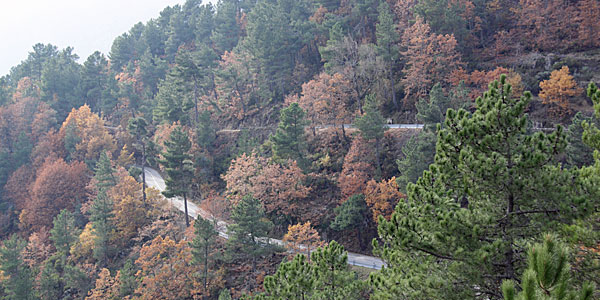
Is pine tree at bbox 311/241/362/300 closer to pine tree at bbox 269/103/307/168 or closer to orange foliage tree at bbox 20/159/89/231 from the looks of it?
pine tree at bbox 269/103/307/168

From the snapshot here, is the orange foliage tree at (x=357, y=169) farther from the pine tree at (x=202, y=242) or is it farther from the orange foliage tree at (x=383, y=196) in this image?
the pine tree at (x=202, y=242)

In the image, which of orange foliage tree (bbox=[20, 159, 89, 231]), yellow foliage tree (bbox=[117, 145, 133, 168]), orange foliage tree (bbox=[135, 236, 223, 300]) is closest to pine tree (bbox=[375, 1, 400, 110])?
orange foliage tree (bbox=[135, 236, 223, 300])

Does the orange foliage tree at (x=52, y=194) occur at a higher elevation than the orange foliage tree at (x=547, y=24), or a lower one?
lower

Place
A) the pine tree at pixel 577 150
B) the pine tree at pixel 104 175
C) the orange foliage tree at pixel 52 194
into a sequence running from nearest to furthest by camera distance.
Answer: the pine tree at pixel 577 150 < the pine tree at pixel 104 175 < the orange foliage tree at pixel 52 194

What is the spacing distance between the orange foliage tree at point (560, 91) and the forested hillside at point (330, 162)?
0.16 meters

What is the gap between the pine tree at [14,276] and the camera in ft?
96.5

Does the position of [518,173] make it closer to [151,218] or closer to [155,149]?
[151,218]

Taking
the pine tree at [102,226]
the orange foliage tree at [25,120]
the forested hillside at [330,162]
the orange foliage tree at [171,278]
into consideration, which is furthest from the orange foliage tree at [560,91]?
the orange foliage tree at [25,120]

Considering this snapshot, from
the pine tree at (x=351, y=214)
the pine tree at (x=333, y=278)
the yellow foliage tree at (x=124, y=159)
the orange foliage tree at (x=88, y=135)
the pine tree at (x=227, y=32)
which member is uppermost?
the pine tree at (x=227, y=32)

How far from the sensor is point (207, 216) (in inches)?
1384

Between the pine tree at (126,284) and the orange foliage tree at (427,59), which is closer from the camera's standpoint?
the pine tree at (126,284)

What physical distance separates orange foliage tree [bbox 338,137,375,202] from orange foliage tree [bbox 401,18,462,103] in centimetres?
831

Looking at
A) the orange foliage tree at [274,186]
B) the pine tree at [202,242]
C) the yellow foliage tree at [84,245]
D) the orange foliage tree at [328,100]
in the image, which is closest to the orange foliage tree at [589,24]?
the orange foliage tree at [328,100]

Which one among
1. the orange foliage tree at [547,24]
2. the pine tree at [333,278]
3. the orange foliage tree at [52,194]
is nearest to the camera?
the pine tree at [333,278]
